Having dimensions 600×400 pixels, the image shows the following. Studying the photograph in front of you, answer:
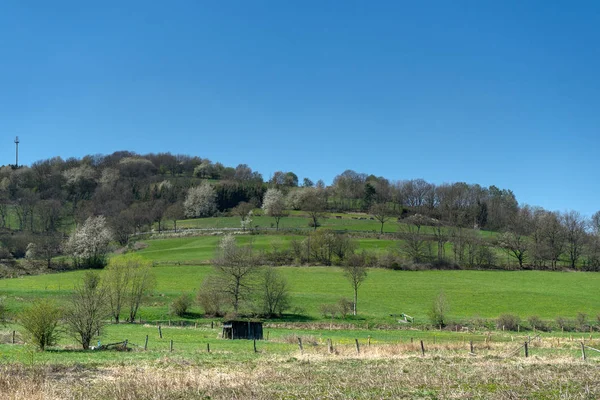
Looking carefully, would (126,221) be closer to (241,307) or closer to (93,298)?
(241,307)

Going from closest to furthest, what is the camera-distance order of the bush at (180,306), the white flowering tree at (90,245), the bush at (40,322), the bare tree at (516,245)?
the bush at (40,322), the bush at (180,306), the white flowering tree at (90,245), the bare tree at (516,245)

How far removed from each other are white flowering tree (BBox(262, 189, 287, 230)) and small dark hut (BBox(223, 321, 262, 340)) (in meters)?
78.1

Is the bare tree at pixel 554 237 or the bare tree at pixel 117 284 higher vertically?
the bare tree at pixel 554 237

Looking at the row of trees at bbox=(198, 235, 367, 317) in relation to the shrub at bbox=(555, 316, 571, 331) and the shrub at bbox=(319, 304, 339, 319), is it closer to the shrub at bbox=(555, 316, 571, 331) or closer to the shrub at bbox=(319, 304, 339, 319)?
the shrub at bbox=(319, 304, 339, 319)

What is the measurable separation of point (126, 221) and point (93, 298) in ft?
318

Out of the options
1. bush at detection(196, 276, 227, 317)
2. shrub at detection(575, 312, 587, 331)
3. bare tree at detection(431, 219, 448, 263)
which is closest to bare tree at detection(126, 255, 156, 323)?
bush at detection(196, 276, 227, 317)

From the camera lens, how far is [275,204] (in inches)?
5335

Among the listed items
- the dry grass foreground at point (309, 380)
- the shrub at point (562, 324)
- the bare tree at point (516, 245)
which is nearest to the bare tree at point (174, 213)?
the bare tree at point (516, 245)

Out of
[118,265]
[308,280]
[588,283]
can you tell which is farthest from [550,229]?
[118,265]

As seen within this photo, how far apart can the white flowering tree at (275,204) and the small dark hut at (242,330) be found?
78147 millimetres

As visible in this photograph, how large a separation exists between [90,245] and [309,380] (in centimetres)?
9339

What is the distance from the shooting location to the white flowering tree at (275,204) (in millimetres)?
133250

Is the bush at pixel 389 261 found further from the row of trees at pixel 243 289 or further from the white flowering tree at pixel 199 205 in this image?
the white flowering tree at pixel 199 205

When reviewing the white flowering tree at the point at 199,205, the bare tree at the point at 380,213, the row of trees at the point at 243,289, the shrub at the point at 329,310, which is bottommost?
the shrub at the point at 329,310
